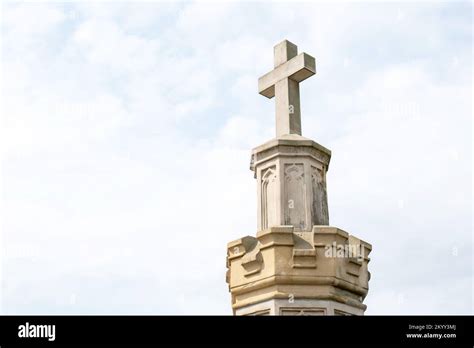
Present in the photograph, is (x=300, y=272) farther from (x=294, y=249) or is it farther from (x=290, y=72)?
(x=290, y=72)

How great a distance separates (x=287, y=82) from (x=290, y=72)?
147 millimetres

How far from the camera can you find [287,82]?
33.5ft

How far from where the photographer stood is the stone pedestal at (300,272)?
821cm

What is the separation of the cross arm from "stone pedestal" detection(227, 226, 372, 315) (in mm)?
2666

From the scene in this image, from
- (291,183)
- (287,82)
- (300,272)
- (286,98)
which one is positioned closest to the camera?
(300,272)

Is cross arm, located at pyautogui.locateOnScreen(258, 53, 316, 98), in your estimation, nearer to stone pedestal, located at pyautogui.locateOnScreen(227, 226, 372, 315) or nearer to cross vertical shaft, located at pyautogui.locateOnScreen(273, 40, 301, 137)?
cross vertical shaft, located at pyautogui.locateOnScreen(273, 40, 301, 137)

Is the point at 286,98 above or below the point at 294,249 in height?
above

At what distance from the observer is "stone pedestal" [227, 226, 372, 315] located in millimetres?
8211

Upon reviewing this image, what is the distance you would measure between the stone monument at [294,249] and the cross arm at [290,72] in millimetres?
910

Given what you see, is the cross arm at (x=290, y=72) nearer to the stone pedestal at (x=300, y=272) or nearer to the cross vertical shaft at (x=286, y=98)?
the cross vertical shaft at (x=286, y=98)

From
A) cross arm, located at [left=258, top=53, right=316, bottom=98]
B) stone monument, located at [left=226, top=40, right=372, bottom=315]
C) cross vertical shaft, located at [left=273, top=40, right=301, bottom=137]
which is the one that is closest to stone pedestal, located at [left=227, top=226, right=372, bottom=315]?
stone monument, located at [left=226, top=40, right=372, bottom=315]

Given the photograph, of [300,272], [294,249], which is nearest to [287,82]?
[294,249]

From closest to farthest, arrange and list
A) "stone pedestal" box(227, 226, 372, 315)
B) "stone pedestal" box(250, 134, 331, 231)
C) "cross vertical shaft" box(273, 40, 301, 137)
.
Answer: "stone pedestal" box(227, 226, 372, 315)
"stone pedestal" box(250, 134, 331, 231)
"cross vertical shaft" box(273, 40, 301, 137)
